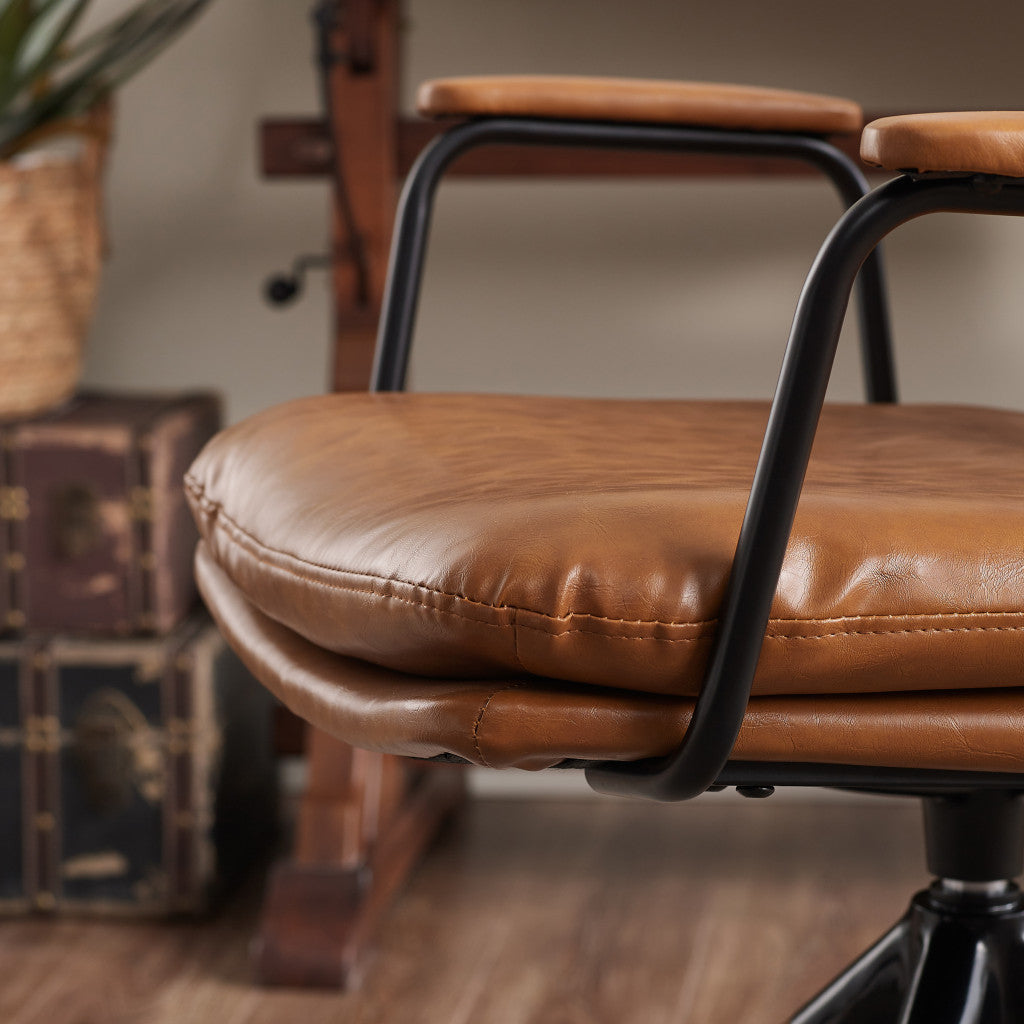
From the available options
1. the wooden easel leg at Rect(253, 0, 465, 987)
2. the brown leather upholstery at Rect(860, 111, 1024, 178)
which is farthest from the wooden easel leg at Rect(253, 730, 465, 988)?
the brown leather upholstery at Rect(860, 111, 1024, 178)

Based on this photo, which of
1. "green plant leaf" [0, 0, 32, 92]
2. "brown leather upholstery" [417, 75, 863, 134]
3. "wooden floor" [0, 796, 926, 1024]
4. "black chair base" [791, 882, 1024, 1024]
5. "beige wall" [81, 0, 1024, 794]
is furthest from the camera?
"beige wall" [81, 0, 1024, 794]

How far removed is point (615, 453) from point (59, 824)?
3.12ft

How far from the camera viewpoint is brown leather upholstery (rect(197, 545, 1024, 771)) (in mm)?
516

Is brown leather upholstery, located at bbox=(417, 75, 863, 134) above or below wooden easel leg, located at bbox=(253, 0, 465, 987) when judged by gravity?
above

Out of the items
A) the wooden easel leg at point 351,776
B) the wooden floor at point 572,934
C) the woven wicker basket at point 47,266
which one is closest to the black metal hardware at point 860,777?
the wooden floor at point 572,934

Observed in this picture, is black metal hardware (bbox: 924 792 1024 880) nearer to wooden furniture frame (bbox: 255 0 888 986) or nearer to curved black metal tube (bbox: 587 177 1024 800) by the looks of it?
curved black metal tube (bbox: 587 177 1024 800)

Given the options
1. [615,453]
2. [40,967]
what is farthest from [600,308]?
[615,453]

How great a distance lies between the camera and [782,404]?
0.50 meters

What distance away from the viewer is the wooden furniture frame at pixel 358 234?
136cm

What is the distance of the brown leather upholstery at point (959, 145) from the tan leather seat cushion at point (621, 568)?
133 mm

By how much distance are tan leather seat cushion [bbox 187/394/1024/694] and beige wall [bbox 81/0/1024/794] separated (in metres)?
1.03

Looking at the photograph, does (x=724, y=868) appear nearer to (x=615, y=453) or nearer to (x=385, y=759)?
(x=385, y=759)

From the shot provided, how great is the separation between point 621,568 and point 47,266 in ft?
3.69

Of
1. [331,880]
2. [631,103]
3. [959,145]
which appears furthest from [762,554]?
[331,880]
